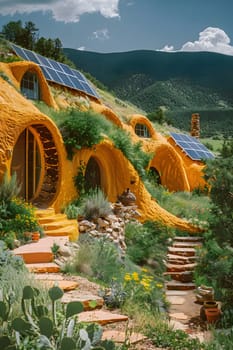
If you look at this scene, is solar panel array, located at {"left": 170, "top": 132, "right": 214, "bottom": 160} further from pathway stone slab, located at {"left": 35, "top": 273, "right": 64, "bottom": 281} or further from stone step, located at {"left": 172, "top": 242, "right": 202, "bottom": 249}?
pathway stone slab, located at {"left": 35, "top": 273, "right": 64, "bottom": 281}

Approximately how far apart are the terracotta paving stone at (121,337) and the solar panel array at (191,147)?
63.5 feet

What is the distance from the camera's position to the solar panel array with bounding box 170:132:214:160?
81.7 ft

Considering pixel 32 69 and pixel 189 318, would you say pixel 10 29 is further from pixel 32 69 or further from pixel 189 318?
pixel 189 318

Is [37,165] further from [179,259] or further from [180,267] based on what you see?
[180,267]

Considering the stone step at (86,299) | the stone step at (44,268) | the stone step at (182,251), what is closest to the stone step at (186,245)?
the stone step at (182,251)

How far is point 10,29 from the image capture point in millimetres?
36562

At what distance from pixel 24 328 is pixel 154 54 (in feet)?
278

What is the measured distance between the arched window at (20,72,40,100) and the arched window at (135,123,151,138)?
7587 millimetres

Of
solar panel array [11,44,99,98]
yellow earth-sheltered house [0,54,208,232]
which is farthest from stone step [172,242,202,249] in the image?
solar panel array [11,44,99,98]

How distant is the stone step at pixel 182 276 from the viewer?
13055 millimetres

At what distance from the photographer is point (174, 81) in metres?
65.3

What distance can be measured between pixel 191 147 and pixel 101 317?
20169 mm

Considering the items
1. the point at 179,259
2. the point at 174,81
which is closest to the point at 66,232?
the point at 179,259

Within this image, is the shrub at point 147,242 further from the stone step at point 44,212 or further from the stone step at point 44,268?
the stone step at point 44,268
